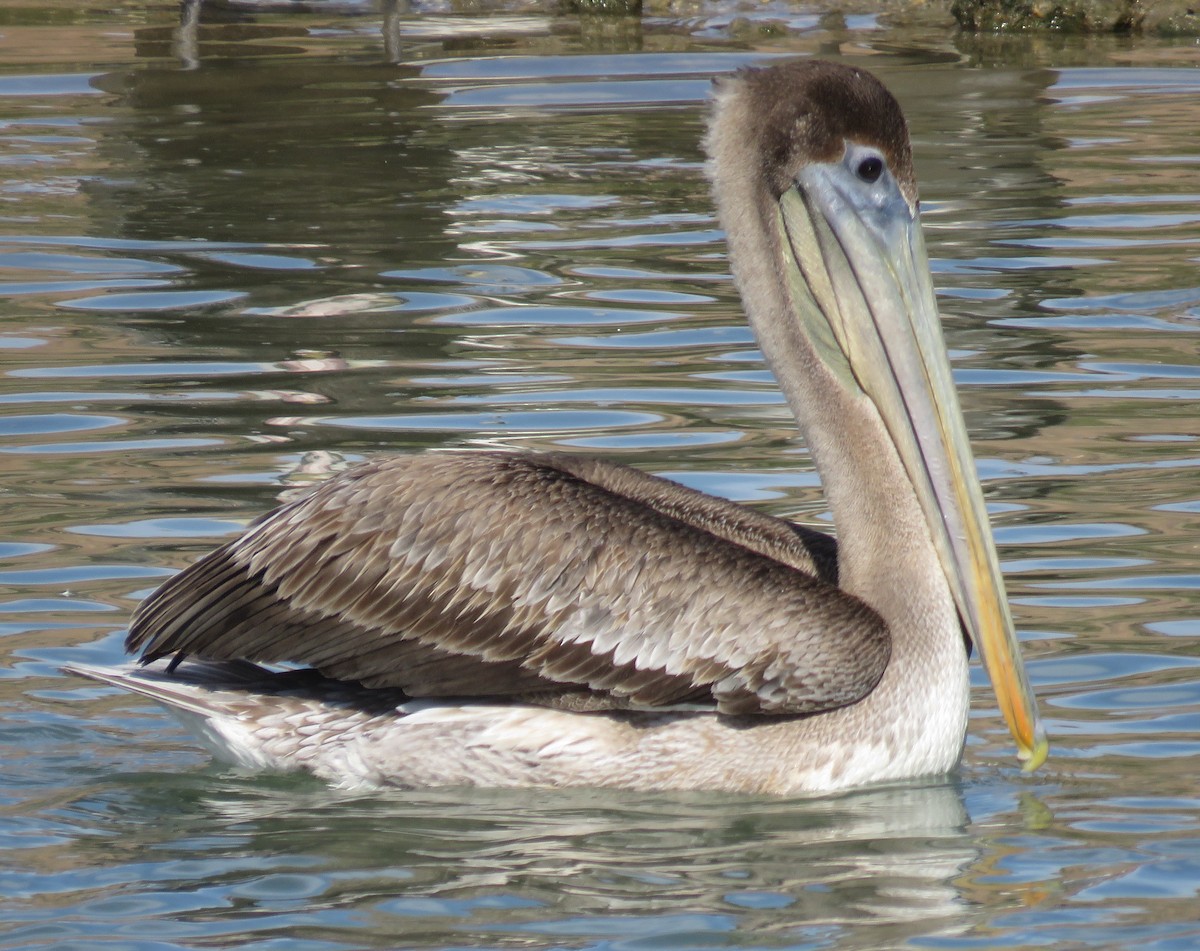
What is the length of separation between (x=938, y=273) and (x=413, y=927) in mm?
6016

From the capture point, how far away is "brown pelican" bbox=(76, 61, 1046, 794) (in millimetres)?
4336

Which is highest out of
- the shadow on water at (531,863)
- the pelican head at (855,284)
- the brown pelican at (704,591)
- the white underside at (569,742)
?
the pelican head at (855,284)

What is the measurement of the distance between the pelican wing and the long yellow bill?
241 millimetres

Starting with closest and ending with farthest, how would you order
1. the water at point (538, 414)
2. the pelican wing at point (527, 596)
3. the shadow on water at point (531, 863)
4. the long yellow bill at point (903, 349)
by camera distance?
1. the shadow on water at point (531, 863)
2. the water at point (538, 414)
3. the pelican wing at point (527, 596)
4. the long yellow bill at point (903, 349)

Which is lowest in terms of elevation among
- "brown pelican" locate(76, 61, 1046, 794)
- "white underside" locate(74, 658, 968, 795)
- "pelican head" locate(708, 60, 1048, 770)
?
"white underside" locate(74, 658, 968, 795)

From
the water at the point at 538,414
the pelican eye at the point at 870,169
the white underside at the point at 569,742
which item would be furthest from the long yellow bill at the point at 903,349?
the water at the point at 538,414

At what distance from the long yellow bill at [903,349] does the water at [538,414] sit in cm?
44

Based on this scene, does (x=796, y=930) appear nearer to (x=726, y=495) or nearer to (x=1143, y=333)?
(x=726, y=495)

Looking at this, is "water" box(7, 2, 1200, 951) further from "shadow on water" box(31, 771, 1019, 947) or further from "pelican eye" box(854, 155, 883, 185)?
"pelican eye" box(854, 155, 883, 185)

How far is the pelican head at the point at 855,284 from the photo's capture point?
4.43 m

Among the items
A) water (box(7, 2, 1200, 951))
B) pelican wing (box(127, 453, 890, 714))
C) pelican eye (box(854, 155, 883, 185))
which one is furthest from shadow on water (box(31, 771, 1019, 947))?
pelican eye (box(854, 155, 883, 185))

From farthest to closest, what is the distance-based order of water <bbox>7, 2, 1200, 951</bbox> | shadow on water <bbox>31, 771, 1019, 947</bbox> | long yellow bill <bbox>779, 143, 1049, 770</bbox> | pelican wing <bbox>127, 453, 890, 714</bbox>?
long yellow bill <bbox>779, 143, 1049, 770</bbox>, pelican wing <bbox>127, 453, 890, 714</bbox>, water <bbox>7, 2, 1200, 951</bbox>, shadow on water <bbox>31, 771, 1019, 947</bbox>

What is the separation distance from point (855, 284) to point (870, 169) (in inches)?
9.7

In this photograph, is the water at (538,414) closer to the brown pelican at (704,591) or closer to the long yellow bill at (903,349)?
the brown pelican at (704,591)
